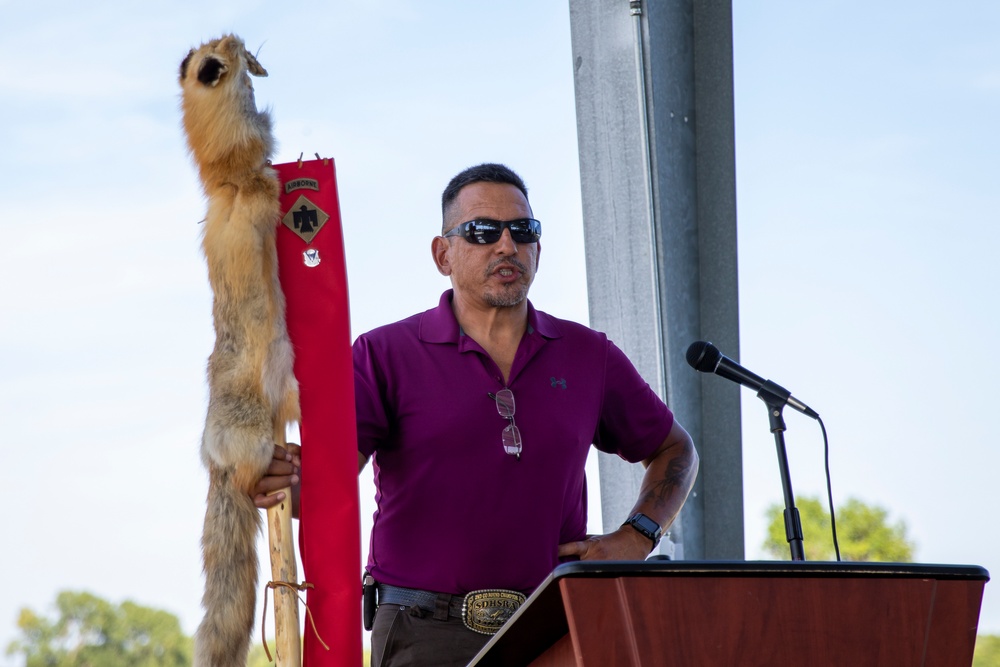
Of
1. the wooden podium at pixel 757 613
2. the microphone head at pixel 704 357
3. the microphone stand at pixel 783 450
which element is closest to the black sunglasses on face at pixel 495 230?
the microphone head at pixel 704 357

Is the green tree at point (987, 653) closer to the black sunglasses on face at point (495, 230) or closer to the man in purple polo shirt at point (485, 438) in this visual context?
the man in purple polo shirt at point (485, 438)

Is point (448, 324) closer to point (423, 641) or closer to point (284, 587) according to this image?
point (423, 641)

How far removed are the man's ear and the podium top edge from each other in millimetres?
1596

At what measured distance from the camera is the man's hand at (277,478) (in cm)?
174

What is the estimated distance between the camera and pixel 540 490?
2.43m

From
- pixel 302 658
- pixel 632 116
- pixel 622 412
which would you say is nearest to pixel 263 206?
pixel 302 658

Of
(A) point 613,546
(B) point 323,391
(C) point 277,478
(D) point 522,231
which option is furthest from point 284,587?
(D) point 522,231

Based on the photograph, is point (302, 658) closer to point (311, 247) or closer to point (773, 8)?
point (311, 247)

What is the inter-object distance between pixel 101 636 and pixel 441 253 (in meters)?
2.30

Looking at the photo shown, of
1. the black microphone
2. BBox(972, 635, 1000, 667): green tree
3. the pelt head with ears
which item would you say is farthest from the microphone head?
BBox(972, 635, 1000, 667): green tree

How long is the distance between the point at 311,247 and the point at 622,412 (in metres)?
1.19

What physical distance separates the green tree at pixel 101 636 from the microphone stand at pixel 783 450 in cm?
239

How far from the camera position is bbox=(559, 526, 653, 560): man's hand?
7.71 ft

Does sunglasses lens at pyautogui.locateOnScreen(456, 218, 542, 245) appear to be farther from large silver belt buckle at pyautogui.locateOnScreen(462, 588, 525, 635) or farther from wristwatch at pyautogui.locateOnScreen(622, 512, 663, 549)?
large silver belt buckle at pyautogui.locateOnScreen(462, 588, 525, 635)
